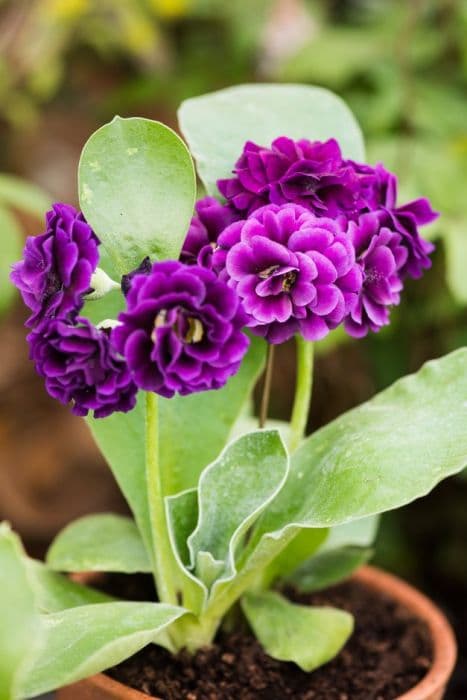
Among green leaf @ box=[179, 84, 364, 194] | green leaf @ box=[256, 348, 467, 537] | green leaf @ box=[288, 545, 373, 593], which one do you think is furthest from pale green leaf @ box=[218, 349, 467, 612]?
green leaf @ box=[179, 84, 364, 194]

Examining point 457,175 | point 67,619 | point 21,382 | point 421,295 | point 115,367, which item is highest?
point 115,367

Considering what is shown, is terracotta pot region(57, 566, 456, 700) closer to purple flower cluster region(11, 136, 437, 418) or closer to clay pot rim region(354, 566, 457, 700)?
clay pot rim region(354, 566, 457, 700)

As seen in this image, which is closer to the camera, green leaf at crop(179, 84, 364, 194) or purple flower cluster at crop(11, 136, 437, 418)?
purple flower cluster at crop(11, 136, 437, 418)

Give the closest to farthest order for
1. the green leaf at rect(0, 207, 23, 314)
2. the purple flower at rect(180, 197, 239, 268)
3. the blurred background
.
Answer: the purple flower at rect(180, 197, 239, 268) < the green leaf at rect(0, 207, 23, 314) < the blurred background

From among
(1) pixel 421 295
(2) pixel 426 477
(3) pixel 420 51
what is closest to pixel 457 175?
(1) pixel 421 295

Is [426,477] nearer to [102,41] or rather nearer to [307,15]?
[307,15]

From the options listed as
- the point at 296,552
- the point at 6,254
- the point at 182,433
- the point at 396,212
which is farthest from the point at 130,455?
the point at 6,254

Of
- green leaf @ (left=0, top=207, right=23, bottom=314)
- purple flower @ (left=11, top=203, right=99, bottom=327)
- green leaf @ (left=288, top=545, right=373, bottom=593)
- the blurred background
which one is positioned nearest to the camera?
purple flower @ (left=11, top=203, right=99, bottom=327)
